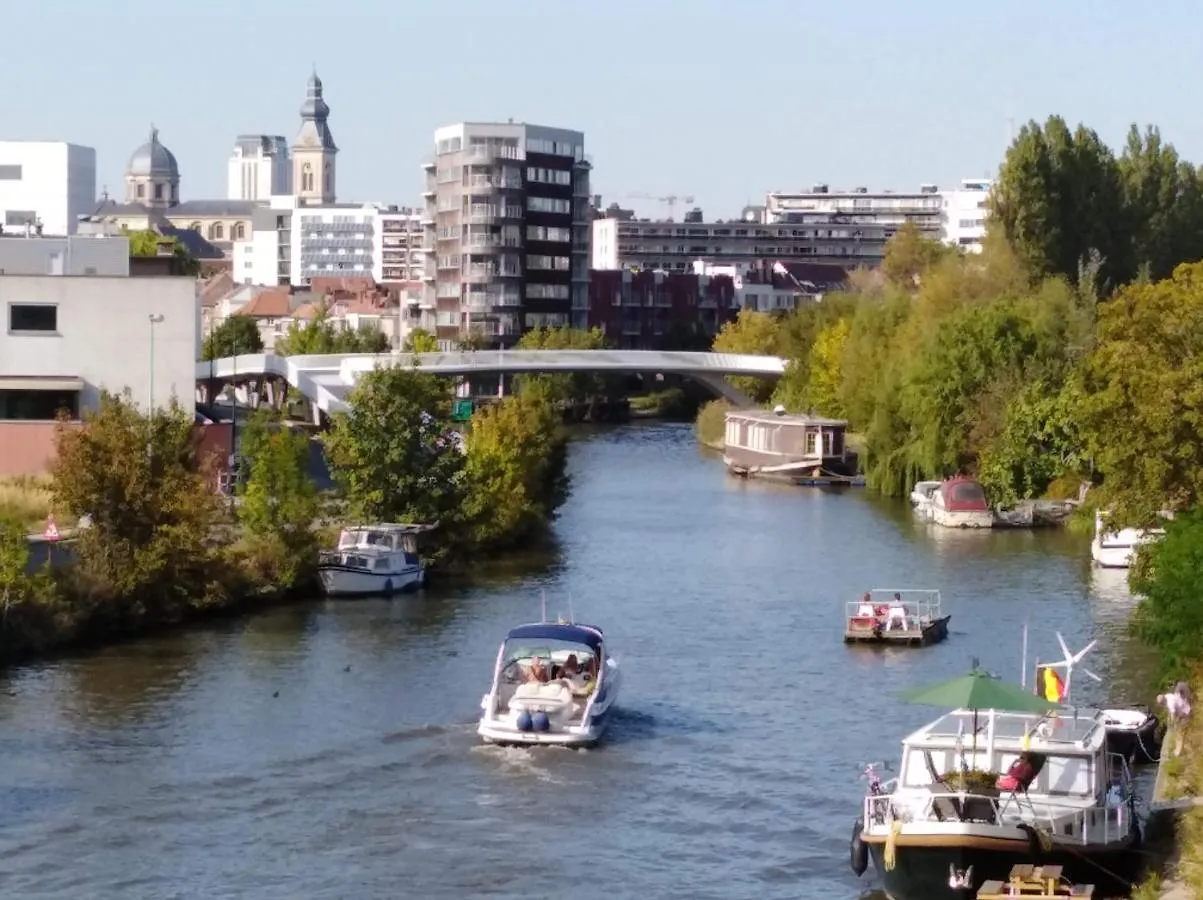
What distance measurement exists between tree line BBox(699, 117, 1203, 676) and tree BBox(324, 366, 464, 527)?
13.3 metres

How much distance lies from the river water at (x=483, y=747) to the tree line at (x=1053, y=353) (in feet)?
9.96

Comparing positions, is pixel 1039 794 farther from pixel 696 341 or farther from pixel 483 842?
pixel 696 341

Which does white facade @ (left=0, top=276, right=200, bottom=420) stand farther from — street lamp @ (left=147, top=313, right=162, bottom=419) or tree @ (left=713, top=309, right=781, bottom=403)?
tree @ (left=713, top=309, right=781, bottom=403)

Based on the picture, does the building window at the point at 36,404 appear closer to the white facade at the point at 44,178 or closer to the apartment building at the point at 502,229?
the white facade at the point at 44,178

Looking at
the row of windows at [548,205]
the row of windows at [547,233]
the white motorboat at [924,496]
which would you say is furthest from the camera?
the row of windows at [547,233]

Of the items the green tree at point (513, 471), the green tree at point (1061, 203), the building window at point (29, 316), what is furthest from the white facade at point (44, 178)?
the building window at point (29, 316)

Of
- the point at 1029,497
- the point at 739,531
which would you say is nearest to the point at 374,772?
the point at 739,531

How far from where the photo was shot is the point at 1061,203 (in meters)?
84.8

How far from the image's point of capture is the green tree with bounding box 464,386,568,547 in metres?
50.8

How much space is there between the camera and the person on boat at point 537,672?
32.3 m

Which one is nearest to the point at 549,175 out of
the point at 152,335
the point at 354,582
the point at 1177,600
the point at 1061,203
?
the point at 1061,203

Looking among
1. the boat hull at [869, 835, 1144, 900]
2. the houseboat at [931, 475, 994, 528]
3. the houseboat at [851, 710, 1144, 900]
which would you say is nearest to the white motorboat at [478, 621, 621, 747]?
the houseboat at [851, 710, 1144, 900]

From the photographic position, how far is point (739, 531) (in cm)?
5875

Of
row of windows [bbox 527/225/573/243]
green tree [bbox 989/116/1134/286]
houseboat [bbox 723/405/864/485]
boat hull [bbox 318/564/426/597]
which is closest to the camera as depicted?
boat hull [bbox 318/564/426/597]
